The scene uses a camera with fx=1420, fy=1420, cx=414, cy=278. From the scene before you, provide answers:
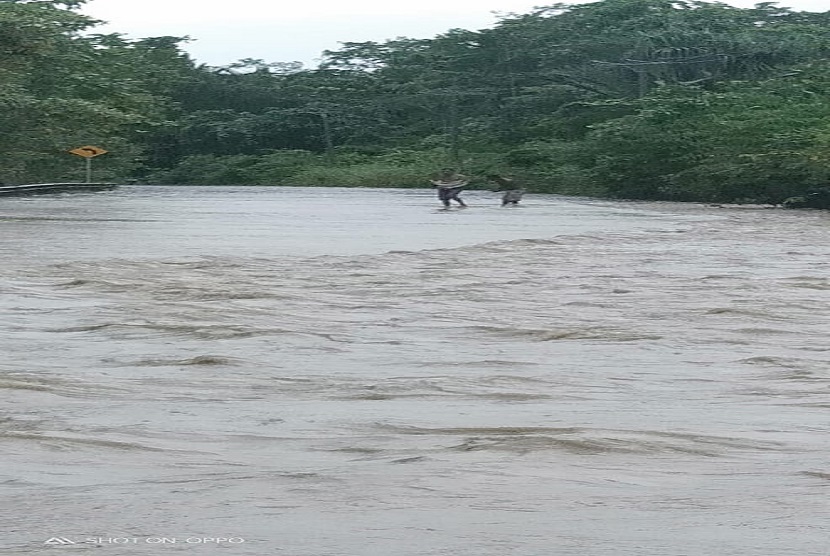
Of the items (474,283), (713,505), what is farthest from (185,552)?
(474,283)

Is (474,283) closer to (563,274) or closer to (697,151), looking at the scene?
(563,274)

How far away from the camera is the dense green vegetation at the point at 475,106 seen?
4275 cm

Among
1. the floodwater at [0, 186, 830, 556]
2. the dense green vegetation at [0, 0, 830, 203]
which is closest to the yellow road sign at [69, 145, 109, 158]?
the dense green vegetation at [0, 0, 830, 203]

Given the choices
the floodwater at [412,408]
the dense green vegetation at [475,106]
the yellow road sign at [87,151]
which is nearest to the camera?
the floodwater at [412,408]

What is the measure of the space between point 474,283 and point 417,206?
79.5ft

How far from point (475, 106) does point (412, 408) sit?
60.2 metres

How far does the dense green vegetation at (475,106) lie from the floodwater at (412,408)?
23.6m

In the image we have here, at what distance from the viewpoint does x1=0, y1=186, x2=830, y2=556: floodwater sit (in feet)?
17.0

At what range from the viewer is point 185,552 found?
4812 mm

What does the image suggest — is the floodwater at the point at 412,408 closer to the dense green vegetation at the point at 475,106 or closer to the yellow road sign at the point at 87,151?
the dense green vegetation at the point at 475,106

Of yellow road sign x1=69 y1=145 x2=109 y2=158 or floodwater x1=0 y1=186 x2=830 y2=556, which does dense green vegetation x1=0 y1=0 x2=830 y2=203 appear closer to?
yellow road sign x1=69 y1=145 x2=109 y2=158

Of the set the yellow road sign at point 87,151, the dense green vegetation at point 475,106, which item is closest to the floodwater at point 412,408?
the dense green vegetation at point 475,106

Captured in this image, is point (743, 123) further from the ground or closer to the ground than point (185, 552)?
further from the ground

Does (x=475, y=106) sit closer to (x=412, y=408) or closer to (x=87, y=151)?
(x=87, y=151)
